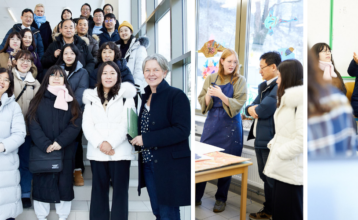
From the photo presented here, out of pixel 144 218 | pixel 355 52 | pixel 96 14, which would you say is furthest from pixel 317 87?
pixel 96 14

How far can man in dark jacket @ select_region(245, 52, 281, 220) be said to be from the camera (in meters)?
0.86

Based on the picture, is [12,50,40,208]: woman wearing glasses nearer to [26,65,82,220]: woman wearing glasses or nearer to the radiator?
[26,65,82,220]: woman wearing glasses

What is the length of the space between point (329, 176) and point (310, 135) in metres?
0.20

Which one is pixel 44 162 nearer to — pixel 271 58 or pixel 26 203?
pixel 26 203

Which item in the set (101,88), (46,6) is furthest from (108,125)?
(46,6)

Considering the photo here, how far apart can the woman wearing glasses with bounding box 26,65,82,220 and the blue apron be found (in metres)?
1.17

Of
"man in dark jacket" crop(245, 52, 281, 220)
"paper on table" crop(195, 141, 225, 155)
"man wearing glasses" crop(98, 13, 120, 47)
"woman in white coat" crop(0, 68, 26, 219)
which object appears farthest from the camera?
"man wearing glasses" crop(98, 13, 120, 47)

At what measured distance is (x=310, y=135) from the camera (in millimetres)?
967

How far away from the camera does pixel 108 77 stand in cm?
177

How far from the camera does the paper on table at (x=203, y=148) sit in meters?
0.97

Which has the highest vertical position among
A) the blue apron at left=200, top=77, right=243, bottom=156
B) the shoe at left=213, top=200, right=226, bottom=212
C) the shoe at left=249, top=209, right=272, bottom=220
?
the blue apron at left=200, top=77, right=243, bottom=156

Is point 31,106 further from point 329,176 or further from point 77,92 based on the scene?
point 329,176

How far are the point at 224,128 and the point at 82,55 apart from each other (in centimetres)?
180

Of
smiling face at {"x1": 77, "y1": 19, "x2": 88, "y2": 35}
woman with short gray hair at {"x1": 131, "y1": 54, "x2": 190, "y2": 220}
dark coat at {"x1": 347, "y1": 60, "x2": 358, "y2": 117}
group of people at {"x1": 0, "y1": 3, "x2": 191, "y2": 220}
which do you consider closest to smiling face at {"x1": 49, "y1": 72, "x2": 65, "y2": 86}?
group of people at {"x1": 0, "y1": 3, "x2": 191, "y2": 220}
